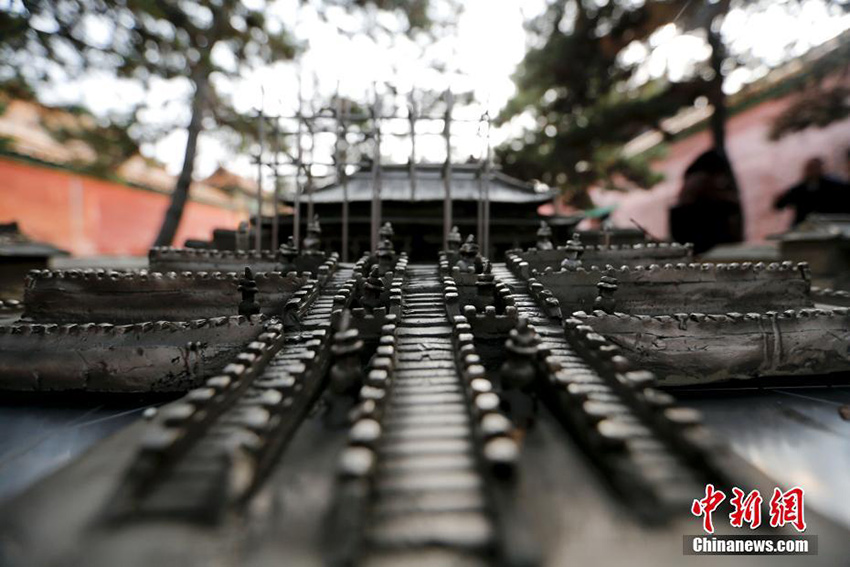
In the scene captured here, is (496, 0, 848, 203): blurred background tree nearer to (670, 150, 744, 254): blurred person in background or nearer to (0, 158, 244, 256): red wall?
(670, 150, 744, 254): blurred person in background

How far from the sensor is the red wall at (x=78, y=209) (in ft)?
38.6

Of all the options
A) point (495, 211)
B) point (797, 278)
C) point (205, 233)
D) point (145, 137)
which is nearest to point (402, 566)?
point (797, 278)

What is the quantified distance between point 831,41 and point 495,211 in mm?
10788

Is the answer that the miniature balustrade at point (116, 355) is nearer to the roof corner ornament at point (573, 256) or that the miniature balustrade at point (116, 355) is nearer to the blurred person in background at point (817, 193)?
the roof corner ornament at point (573, 256)

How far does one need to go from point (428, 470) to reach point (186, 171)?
13.8 m

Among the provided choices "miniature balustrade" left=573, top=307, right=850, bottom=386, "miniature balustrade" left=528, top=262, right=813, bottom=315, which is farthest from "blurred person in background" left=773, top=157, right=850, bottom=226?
"miniature balustrade" left=573, top=307, right=850, bottom=386

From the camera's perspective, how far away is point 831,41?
12477 mm

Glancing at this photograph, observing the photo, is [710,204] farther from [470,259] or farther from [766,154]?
[470,259]

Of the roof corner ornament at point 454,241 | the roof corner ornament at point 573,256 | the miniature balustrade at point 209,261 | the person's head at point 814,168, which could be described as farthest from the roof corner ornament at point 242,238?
the person's head at point 814,168

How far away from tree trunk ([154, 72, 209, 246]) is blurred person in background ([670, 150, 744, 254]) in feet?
52.1

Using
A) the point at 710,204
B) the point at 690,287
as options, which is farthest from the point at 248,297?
the point at 710,204

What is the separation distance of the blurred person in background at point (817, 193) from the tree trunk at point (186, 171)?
1801 cm

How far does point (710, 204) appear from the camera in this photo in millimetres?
14492

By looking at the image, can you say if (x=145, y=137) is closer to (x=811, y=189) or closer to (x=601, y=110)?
(x=601, y=110)
